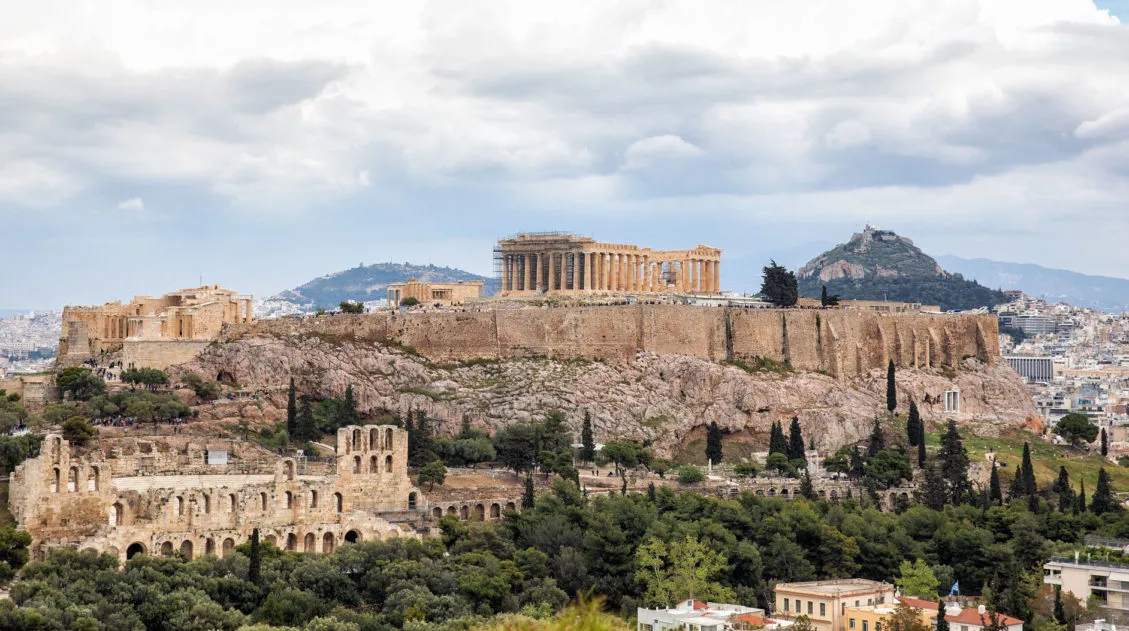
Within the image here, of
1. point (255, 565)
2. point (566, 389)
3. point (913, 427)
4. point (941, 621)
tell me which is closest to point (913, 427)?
point (913, 427)

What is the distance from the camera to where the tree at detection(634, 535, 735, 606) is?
2633 inches

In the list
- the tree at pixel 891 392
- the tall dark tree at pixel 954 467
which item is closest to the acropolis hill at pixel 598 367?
the tree at pixel 891 392

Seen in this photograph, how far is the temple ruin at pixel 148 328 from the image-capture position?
9175 centimetres

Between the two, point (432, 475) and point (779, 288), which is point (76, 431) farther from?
point (779, 288)

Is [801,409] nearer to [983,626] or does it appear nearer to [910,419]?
[910,419]

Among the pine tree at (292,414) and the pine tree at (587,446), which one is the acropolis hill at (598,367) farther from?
the pine tree at (587,446)

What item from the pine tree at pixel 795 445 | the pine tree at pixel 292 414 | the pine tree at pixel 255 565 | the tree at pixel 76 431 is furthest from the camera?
the pine tree at pixel 795 445

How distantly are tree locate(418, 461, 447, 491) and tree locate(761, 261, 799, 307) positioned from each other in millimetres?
43378

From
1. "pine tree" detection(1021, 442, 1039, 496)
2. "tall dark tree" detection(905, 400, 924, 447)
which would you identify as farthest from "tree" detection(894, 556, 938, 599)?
"tall dark tree" detection(905, 400, 924, 447)

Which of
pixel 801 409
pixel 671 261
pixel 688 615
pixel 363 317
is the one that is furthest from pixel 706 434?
pixel 688 615

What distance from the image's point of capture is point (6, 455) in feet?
228

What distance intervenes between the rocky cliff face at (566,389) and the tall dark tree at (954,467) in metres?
8.23

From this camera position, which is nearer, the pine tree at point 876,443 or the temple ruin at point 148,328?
the temple ruin at point 148,328

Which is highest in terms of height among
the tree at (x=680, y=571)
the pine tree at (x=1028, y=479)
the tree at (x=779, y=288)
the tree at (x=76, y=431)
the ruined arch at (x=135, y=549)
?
the tree at (x=779, y=288)
